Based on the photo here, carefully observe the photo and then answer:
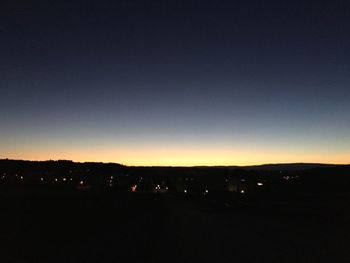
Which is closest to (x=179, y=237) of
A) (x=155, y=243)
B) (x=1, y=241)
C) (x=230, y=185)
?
(x=155, y=243)

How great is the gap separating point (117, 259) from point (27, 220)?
739cm

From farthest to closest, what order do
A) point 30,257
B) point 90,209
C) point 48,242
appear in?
point 90,209 < point 48,242 < point 30,257

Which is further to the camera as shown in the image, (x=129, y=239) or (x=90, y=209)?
(x=90, y=209)

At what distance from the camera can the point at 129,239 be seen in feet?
79.0

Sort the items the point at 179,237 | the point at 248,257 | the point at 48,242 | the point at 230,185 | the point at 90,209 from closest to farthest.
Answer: the point at 48,242, the point at 248,257, the point at 179,237, the point at 90,209, the point at 230,185

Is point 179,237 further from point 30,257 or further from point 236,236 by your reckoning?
point 30,257

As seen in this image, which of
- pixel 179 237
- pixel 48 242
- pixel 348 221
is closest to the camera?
pixel 48 242

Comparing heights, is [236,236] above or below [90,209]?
below

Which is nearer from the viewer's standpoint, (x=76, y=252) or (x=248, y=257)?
(x=76, y=252)

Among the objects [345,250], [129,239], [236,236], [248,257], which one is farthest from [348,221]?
[129,239]

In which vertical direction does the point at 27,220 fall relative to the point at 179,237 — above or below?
above

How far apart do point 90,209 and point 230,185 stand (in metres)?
89.4

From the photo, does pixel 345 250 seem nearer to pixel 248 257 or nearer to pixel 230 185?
pixel 248 257

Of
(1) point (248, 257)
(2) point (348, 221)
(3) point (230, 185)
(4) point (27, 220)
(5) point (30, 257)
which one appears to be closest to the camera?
(5) point (30, 257)
